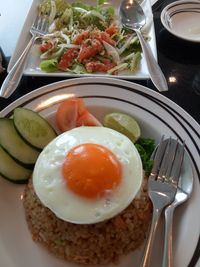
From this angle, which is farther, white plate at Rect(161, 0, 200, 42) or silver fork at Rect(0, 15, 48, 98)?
white plate at Rect(161, 0, 200, 42)

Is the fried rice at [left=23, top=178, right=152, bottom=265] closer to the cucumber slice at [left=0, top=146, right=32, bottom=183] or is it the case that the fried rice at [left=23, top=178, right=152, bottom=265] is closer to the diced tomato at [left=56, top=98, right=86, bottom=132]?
the cucumber slice at [left=0, top=146, right=32, bottom=183]

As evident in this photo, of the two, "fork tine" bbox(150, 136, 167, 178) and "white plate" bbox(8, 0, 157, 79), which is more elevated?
"white plate" bbox(8, 0, 157, 79)

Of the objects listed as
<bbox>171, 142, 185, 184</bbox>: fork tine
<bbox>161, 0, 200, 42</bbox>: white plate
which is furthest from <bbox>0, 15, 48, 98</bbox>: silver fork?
<bbox>171, 142, 185, 184</bbox>: fork tine

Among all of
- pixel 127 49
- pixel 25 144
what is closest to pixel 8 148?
pixel 25 144

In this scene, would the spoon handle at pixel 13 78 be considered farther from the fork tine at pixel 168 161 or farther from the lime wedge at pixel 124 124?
the fork tine at pixel 168 161

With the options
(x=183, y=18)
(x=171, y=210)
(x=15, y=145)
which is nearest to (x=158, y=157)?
(x=171, y=210)

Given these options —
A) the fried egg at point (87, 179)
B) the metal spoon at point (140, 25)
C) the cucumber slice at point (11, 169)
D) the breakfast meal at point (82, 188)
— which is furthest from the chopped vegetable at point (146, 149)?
the cucumber slice at point (11, 169)

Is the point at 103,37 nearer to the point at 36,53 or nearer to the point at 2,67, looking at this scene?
the point at 36,53

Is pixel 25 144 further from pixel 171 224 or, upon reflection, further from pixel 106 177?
pixel 171 224
